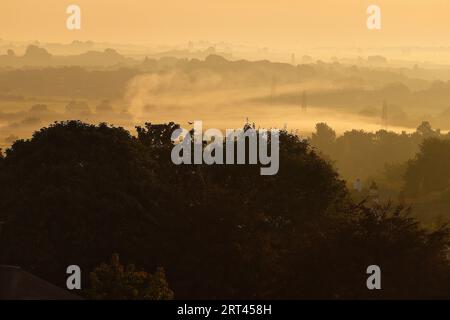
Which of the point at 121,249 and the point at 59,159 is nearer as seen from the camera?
the point at 121,249

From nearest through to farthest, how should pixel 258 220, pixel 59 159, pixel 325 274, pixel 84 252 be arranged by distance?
pixel 325 274 < pixel 84 252 < pixel 258 220 < pixel 59 159

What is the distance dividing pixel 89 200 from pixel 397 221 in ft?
59.1

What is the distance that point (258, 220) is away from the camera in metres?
64.1

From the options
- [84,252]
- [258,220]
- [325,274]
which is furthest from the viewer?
[258,220]

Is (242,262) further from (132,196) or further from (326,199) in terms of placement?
(326,199)
